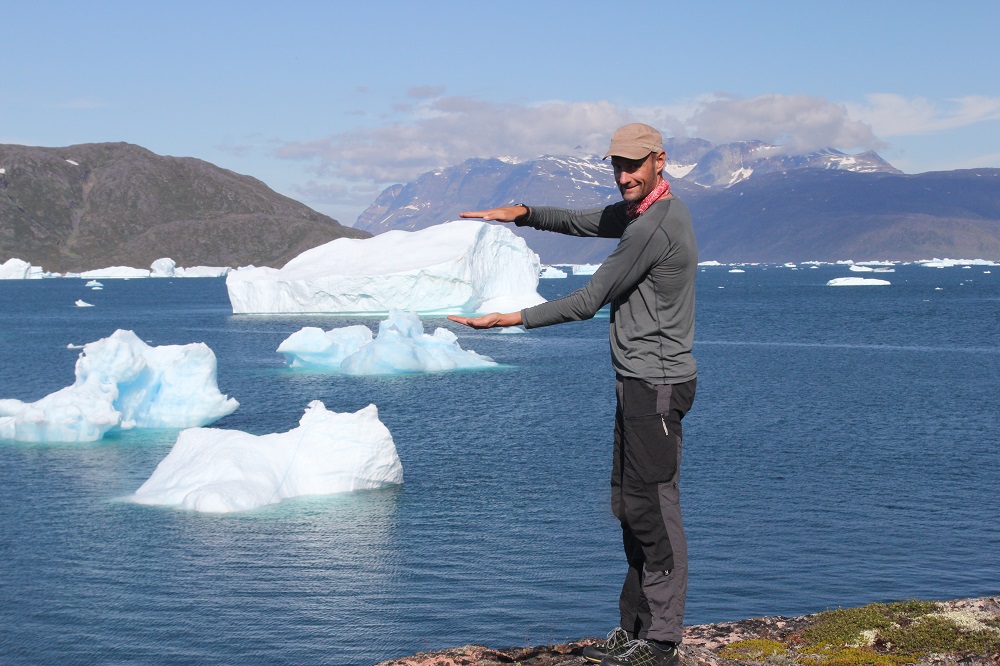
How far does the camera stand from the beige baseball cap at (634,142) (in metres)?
4.79

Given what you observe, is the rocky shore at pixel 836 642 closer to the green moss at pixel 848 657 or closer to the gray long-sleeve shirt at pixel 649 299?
the green moss at pixel 848 657

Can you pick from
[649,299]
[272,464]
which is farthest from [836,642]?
[272,464]

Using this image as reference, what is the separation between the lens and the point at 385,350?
38.3 meters

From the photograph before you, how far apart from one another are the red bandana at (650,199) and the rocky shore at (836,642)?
2.35 m

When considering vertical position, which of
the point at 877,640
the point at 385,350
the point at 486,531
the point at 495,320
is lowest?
the point at 486,531

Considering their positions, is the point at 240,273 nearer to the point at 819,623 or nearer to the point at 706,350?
the point at 706,350

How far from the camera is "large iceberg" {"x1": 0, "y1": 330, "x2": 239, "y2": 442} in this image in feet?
80.0

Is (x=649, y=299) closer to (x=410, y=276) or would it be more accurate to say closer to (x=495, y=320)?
(x=495, y=320)

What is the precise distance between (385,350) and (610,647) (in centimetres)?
3358

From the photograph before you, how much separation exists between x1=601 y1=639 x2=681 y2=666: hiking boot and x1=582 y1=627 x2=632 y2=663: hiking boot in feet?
0.15

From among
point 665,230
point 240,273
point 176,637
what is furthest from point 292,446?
point 240,273

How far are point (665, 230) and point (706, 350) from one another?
158 ft

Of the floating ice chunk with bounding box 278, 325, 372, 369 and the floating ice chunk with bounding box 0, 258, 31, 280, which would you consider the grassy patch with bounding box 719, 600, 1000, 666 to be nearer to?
the floating ice chunk with bounding box 278, 325, 372, 369

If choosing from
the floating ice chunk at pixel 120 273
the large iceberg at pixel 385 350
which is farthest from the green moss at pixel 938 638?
the floating ice chunk at pixel 120 273
